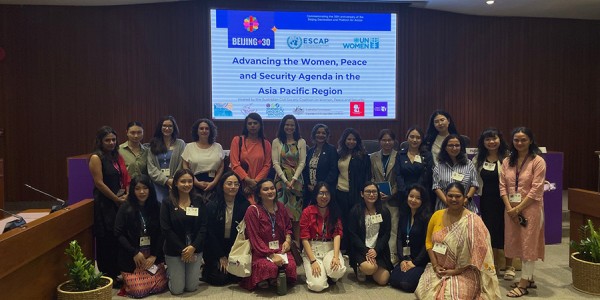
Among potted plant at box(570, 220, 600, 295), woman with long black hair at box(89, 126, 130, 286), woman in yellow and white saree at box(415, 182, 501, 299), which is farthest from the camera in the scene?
woman with long black hair at box(89, 126, 130, 286)

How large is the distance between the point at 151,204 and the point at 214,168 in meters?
0.61

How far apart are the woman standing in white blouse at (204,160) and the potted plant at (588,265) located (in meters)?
2.89

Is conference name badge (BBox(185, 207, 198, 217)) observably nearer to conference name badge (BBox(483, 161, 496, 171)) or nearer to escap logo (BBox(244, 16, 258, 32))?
conference name badge (BBox(483, 161, 496, 171))

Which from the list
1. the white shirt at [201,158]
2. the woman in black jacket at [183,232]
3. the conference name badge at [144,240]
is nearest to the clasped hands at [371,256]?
the woman in black jacket at [183,232]

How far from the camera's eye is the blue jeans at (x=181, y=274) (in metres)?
3.22

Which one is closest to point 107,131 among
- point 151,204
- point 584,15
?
point 151,204

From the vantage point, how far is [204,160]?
3697 mm

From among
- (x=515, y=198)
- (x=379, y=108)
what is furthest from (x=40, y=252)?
(x=379, y=108)

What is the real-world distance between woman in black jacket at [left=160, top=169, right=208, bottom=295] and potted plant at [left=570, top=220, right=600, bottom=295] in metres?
2.82

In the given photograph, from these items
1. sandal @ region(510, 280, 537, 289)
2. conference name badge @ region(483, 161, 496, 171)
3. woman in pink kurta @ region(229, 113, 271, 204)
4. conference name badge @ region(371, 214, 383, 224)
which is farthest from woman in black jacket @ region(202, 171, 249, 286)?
sandal @ region(510, 280, 537, 289)

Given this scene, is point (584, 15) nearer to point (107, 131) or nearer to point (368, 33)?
point (368, 33)

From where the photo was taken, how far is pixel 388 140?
3.68 meters

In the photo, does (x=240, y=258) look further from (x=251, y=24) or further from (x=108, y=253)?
(x=251, y=24)

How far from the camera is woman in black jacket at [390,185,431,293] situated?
3.29 m
